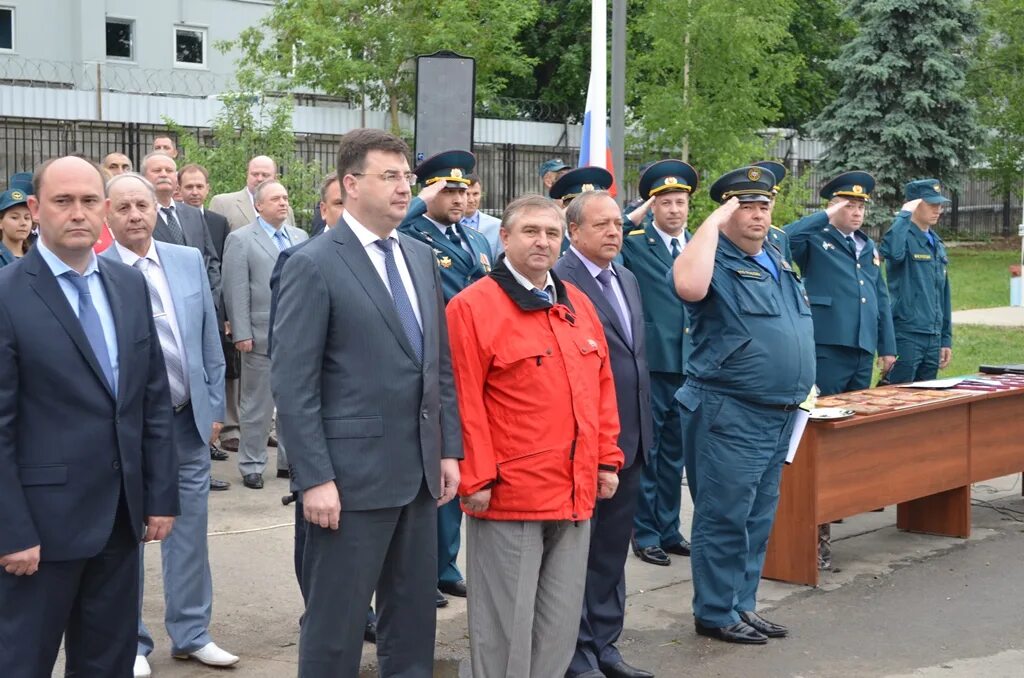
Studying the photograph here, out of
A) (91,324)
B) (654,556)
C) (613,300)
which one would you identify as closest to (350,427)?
(91,324)

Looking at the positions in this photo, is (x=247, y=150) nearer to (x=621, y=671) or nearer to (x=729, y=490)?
(x=729, y=490)

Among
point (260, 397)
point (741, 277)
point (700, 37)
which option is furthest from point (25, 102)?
point (741, 277)

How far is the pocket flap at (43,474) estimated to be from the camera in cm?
421

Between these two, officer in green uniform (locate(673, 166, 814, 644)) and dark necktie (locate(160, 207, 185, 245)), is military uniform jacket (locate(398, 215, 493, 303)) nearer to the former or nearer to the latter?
Answer: officer in green uniform (locate(673, 166, 814, 644))

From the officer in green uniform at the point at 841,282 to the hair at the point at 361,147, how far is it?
16.4 ft

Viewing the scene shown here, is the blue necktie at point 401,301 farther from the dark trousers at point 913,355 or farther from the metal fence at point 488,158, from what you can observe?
the metal fence at point 488,158

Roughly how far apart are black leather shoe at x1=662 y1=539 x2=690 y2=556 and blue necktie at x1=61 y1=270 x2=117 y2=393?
4521 mm

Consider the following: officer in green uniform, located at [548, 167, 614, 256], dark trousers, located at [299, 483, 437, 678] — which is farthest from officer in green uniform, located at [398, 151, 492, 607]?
dark trousers, located at [299, 483, 437, 678]


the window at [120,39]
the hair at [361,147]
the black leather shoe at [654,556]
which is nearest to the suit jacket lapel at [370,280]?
the hair at [361,147]

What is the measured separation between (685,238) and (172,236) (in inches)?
142

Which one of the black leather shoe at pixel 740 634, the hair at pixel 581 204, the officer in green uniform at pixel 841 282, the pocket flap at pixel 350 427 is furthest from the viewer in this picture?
the officer in green uniform at pixel 841 282

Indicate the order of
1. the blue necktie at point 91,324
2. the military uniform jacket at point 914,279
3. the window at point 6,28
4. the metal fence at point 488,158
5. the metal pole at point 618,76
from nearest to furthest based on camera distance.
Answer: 1. the blue necktie at point 91,324
2. the military uniform jacket at point 914,279
3. the metal pole at point 618,76
4. the metal fence at point 488,158
5. the window at point 6,28

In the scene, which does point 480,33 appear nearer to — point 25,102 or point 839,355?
point 25,102

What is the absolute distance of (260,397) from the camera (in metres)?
9.86
